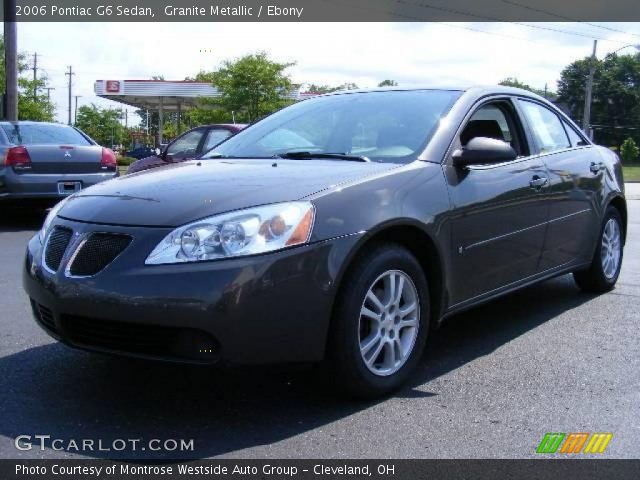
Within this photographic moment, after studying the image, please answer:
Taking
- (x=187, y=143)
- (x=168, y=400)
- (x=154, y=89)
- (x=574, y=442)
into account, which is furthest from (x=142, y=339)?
(x=154, y=89)

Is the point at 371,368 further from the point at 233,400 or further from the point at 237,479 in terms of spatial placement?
the point at 237,479

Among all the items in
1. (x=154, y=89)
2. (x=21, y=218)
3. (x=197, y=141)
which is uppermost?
(x=154, y=89)

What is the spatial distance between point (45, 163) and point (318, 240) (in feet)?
24.7

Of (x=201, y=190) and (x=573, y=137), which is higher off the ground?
(x=573, y=137)

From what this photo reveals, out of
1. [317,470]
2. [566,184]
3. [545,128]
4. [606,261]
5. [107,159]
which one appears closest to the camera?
[317,470]

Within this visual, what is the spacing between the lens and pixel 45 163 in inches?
380

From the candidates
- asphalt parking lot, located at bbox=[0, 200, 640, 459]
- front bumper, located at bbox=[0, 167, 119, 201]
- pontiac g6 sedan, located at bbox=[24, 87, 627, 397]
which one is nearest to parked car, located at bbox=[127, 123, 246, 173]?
front bumper, located at bbox=[0, 167, 119, 201]

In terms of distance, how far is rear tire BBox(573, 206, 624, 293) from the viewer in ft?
18.4

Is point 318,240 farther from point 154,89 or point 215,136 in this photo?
point 154,89

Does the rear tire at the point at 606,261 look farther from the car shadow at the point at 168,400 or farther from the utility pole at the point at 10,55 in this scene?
the utility pole at the point at 10,55

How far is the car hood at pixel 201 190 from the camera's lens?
3.12 m

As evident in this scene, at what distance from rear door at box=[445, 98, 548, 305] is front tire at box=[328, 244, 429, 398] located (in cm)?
36

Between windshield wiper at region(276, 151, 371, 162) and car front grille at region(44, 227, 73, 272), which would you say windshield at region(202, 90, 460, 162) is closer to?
windshield wiper at region(276, 151, 371, 162)

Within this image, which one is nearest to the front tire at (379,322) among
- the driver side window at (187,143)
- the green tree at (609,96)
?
the driver side window at (187,143)
